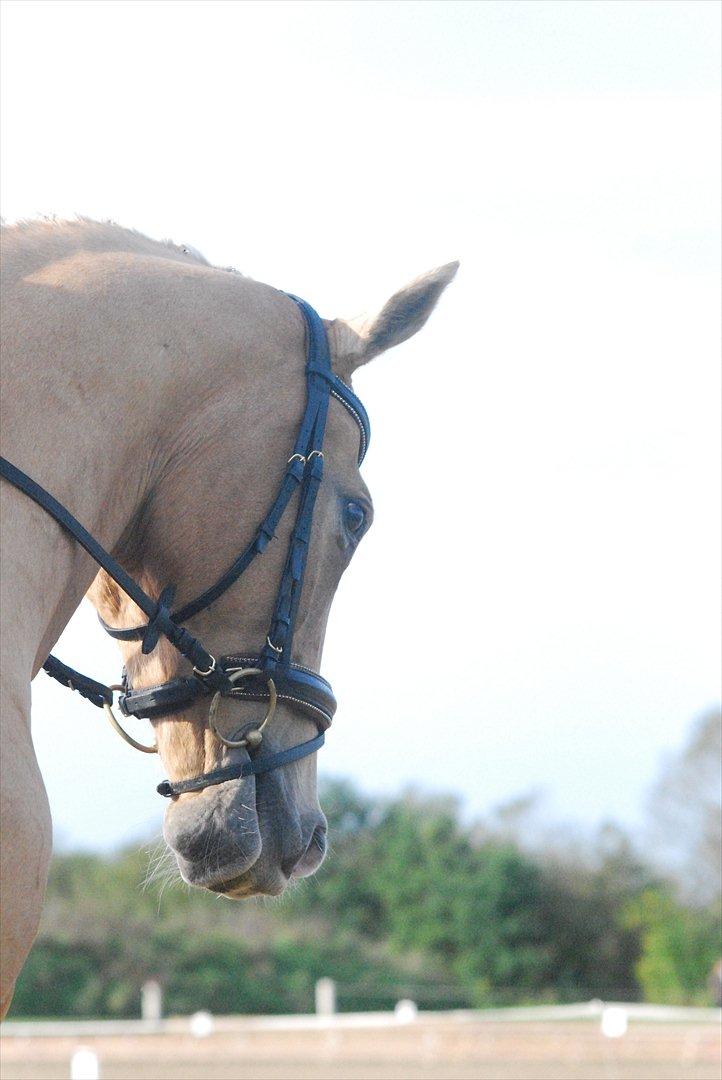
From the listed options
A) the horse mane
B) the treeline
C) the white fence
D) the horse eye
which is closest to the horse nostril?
the horse eye

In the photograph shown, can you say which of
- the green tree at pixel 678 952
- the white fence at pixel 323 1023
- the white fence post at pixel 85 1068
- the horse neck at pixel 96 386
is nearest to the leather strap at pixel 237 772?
the horse neck at pixel 96 386

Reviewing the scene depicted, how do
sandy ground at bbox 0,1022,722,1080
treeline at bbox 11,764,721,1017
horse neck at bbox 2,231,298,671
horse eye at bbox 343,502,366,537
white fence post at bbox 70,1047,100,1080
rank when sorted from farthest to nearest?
treeline at bbox 11,764,721,1017, sandy ground at bbox 0,1022,722,1080, white fence post at bbox 70,1047,100,1080, horse eye at bbox 343,502,366,537, horse neck at bbox 2,231,298,671

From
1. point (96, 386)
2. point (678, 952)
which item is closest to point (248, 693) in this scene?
point (96, 386)

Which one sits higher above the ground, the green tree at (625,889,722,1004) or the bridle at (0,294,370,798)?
the green tree at (625,889,722,1004)

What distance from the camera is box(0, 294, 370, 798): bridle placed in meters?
3.08

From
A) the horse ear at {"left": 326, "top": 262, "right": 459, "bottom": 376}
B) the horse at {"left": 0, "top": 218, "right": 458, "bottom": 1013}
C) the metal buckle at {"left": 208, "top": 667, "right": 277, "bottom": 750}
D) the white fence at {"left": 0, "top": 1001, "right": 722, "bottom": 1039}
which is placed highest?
the white fence at {"left": 0, "top": 1001, "right": 722, "bottom": 1039}

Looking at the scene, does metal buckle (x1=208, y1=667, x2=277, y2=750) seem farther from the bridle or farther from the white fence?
the white fence

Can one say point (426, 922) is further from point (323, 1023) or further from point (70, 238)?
point (70, 238)

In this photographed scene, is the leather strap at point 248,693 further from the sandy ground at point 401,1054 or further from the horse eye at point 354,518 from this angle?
the sandy ground at point 401,1054

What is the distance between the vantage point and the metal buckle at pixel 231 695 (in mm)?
3088

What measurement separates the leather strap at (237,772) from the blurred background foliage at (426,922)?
30473 millimetres

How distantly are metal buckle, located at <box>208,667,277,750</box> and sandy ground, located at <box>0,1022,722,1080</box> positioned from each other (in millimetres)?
12415

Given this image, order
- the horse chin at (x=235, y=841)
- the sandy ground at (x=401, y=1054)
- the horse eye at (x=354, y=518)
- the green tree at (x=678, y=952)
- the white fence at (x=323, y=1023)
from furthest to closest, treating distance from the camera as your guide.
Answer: the green tree at (x=678, y=952)
the white fence at (x=323, y=1023)
the sandy ground at (x=401, y=1054)
the horse eye at (x=354, y=518)
the horse chin at (x=235, y=841)

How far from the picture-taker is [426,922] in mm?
47406
